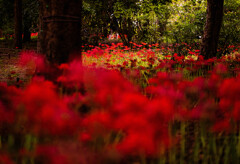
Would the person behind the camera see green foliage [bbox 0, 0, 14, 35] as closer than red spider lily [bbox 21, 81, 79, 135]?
No

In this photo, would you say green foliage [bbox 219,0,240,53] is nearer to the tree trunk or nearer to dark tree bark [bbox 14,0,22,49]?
the tree trunk

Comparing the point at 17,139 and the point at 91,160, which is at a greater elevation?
the point at 91,160

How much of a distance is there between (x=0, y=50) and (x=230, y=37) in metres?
9.34

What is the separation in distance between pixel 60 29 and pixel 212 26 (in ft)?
13.7

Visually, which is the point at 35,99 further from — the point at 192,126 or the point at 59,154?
the point at 192,126

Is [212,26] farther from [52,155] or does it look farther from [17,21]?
[17,21]

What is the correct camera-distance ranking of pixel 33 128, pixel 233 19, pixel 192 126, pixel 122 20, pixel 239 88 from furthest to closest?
pixel 122 20 → pixel 233 19 → pixel 192 126 → pixel 239 88 → pixel 33 128

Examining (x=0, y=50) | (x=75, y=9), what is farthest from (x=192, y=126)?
(x=0, y=50)

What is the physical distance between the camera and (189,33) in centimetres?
834

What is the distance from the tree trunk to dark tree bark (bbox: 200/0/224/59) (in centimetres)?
392

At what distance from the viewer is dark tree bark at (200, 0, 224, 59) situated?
5.14 metres

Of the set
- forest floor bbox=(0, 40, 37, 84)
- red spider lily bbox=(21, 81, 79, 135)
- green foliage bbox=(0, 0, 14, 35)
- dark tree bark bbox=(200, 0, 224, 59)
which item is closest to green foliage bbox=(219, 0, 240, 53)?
dark tree bark bbox=(200, 0, 224, 59)

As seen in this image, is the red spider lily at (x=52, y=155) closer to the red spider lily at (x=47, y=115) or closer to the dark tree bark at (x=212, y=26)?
the red spider lily at (x=47, y=115)

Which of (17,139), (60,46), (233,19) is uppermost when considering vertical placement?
(233,19)
